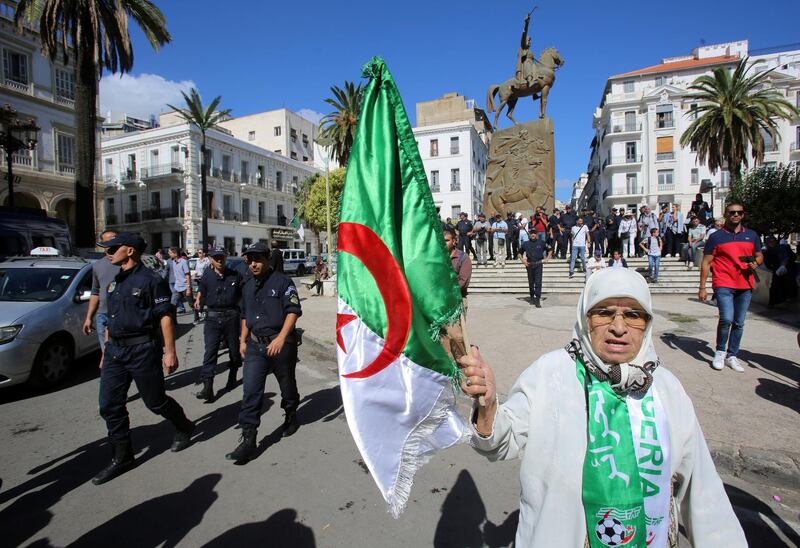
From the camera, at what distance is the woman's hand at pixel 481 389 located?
1.58m

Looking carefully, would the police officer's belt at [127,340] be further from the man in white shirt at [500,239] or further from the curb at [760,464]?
the man in white shirt at [500,239]

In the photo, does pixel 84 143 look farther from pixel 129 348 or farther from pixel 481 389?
pixel 481 389

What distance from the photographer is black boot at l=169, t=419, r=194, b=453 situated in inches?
166

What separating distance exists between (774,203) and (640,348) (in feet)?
104

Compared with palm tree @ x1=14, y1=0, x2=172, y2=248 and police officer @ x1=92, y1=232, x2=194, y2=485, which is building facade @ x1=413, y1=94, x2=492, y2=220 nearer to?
palm tree @ x1=14, y1=0, x2=172, y2=248

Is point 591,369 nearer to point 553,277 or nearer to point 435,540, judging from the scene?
point 435,540

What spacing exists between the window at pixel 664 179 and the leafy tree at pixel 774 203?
2173 cm

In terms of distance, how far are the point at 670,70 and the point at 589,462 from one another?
65.5m

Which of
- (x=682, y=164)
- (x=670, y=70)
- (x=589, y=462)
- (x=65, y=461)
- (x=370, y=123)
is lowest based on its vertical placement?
(x=65, y=461)

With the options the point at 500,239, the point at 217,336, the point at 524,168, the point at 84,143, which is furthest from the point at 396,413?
the point at 84,143

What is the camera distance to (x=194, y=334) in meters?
10.3

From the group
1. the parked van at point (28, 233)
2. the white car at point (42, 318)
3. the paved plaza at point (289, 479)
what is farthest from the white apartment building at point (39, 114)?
the paved plaza at point (289, 479)

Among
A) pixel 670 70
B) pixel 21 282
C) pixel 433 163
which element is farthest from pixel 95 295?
pixel 670 70

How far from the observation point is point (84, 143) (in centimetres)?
1639
